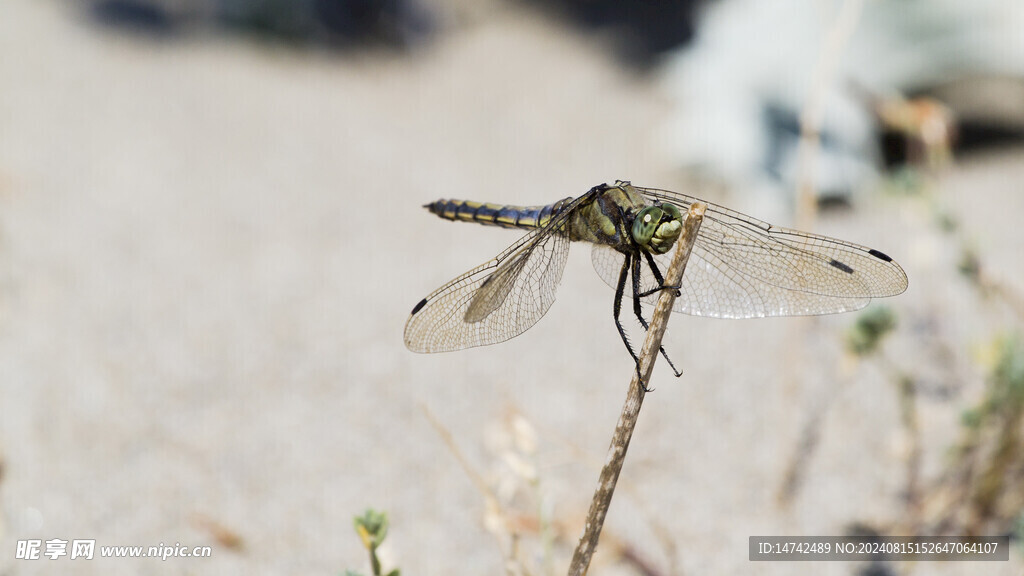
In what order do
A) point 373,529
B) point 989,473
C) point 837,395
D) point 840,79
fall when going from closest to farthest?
1. point 373,529
2. point 989,473
3. point 837,395
4. point 840,79

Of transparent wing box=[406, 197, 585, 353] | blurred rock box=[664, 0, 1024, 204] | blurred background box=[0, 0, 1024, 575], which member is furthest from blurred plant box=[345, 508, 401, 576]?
blurred rock box=[664, 0, 1024, 204]

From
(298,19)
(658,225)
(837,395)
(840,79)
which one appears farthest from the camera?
(298,19)

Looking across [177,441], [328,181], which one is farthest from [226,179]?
[177,441]

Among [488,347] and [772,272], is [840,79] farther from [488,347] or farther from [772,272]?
[772,272]

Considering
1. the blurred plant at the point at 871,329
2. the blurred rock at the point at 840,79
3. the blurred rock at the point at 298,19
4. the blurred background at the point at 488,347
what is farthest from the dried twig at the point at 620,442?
the blurred rock at the point at 298,19

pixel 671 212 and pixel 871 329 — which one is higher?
pixel 671 212

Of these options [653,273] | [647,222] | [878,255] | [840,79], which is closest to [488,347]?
[653,273]

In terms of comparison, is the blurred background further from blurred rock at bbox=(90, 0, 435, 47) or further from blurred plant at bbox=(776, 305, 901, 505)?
blurred rock at bbox=(90, 0, 435, 47)

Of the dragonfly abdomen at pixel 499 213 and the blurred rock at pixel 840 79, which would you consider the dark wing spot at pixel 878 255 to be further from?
the blurred rock at pixel 840 79
